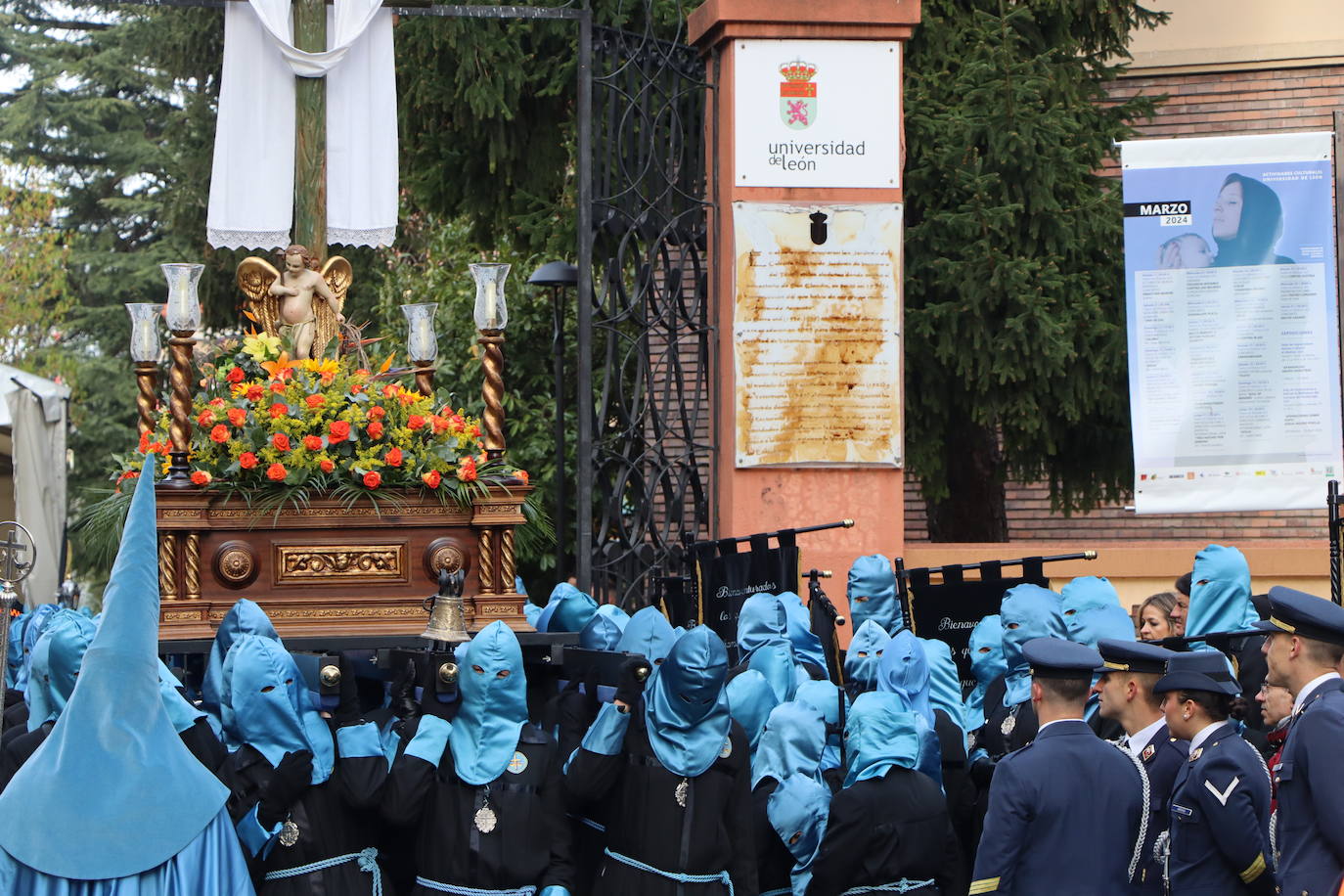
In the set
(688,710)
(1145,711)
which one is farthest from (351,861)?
(1145,711)

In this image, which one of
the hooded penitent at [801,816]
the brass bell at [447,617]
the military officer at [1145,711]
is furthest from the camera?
the brass bell at [447,617]

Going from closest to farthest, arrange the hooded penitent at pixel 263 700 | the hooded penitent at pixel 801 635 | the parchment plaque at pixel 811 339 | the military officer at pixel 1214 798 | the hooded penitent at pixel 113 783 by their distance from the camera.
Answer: the hooded penitent at pixel 113 783 → the military officer at pixel 1214 798 → the hooded penitent at pixel 263 700 → the hooded penitent at pixel 801 635 → the parchment plaque at pixel 811 339

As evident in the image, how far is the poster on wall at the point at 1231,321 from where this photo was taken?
9.65 m

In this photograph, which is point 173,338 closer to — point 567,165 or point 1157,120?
point 567,165

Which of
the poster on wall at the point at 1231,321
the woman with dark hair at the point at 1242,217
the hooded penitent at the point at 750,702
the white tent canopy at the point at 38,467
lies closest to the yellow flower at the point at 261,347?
the hooded penitent at the point at 750,702

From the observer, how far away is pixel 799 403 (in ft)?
32.6

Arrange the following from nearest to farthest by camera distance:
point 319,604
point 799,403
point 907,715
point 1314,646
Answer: point 1314,646 → point 907,715 → point 319,604 → point 799,403

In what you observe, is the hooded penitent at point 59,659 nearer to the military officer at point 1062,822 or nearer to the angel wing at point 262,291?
the angel wing at point 262,291

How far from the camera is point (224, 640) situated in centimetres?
607

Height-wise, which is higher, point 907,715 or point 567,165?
point 567,165

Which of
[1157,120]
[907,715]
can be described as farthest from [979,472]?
[907,715]

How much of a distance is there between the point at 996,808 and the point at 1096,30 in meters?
9.85

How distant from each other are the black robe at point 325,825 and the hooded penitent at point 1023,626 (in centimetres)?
247

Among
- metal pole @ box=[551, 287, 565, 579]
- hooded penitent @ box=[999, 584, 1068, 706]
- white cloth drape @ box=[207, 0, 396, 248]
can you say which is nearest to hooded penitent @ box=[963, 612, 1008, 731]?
hooded penitent @ box=[999, 584, 1068, 706]
